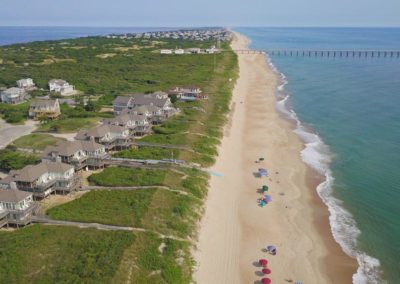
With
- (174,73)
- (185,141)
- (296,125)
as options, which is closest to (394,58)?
(174,73)

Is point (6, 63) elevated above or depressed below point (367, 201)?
above

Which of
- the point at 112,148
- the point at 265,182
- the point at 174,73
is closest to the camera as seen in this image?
the point at 265,182

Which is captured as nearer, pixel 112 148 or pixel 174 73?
pixel 112 148

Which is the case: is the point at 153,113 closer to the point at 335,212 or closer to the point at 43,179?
the point at 43,179

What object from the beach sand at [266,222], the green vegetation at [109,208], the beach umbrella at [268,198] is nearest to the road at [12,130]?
the green vegetation at [109,208]

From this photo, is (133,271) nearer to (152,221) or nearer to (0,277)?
(152,221)

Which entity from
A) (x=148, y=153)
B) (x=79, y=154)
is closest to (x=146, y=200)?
(x=79, y=154)

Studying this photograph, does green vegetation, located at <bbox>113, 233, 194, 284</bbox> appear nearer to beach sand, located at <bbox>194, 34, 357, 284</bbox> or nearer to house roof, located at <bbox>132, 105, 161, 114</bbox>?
beach sand, located at <bbox>194, 34, 357, 284</bbox>
